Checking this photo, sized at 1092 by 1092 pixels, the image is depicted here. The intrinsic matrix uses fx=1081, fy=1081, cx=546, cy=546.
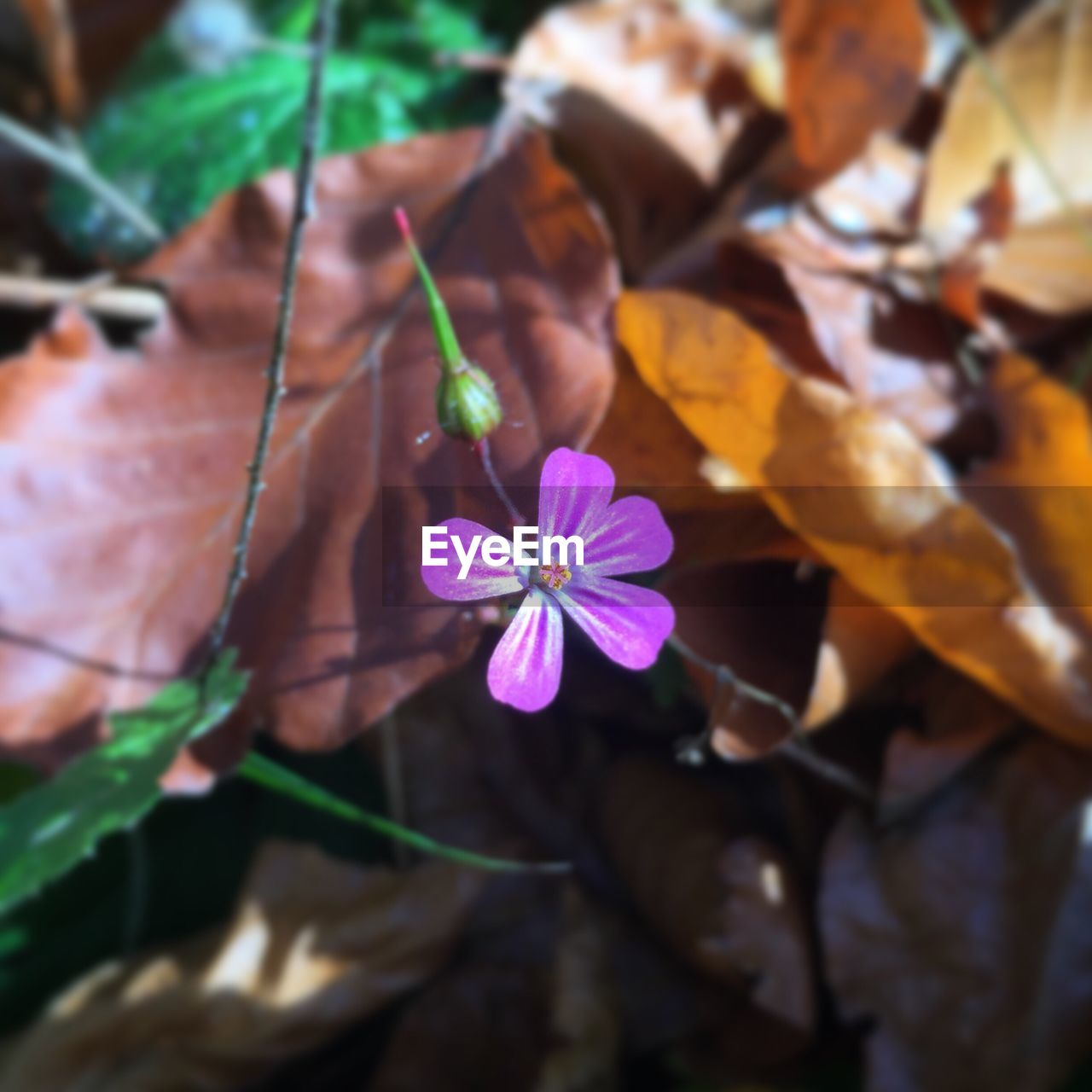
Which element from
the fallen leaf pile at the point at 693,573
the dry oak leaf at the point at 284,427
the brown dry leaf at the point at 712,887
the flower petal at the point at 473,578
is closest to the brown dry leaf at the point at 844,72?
the fallen leaf pile at the point at 693,573

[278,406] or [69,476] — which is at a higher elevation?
[278,406]

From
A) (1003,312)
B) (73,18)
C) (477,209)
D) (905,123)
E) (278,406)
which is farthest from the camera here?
(73,18)

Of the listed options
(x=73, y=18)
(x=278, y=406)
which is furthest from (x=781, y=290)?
(x=73, y=18)

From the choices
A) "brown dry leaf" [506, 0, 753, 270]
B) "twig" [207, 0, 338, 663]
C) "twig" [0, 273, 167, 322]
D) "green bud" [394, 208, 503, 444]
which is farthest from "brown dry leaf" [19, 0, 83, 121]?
"green bud" [394, 208, 503, 444]

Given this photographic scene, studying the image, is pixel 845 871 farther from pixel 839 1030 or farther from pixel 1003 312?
pixel 1003 312

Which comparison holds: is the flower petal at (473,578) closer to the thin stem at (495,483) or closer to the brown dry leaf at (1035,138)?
the thin stem at (495,483)

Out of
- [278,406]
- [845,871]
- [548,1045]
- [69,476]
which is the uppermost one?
[278,406]

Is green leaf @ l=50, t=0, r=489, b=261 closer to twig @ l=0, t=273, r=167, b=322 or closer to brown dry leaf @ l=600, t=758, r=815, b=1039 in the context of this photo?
twig @ l=0, t=273, r=167, b=322
